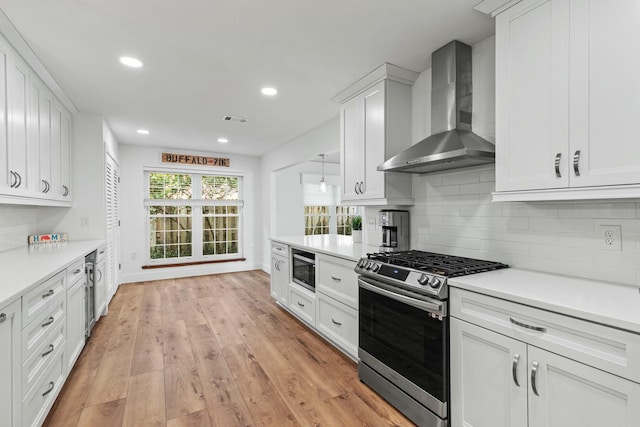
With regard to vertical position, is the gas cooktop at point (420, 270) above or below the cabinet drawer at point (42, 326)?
above

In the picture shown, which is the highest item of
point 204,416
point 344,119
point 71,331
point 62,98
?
point 62,98

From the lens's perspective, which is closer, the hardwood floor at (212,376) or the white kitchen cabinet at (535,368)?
the white kitchen cabinet at (535,368)

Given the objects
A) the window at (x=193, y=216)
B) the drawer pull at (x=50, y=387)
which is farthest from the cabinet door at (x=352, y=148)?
the window at (x=193, y=216)

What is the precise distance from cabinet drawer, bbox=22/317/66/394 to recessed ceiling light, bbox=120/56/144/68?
6.45ft

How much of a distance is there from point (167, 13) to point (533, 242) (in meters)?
2.65

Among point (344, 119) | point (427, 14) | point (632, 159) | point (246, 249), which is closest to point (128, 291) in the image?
point (246, 249)

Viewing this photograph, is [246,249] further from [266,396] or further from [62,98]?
[266,396]

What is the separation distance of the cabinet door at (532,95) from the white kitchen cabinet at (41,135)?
3.48 metres

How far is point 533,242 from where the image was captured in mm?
1940

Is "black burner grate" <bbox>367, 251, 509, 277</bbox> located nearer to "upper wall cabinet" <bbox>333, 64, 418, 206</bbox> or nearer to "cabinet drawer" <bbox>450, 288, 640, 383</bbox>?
"cabinet drawer" <bbox>450, 288, 640, 383</bbox>

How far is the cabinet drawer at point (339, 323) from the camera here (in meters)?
2.55

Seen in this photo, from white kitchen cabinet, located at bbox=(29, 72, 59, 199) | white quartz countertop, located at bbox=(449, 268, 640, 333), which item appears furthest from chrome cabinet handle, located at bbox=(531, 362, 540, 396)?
white kitchen cabinet, located at bbox=(29, 72, 59, 199)

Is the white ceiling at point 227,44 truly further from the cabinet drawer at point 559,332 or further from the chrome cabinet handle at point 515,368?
the chrome cabinet handle at point 515,368

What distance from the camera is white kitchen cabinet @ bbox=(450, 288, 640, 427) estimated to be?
3.67 ft
